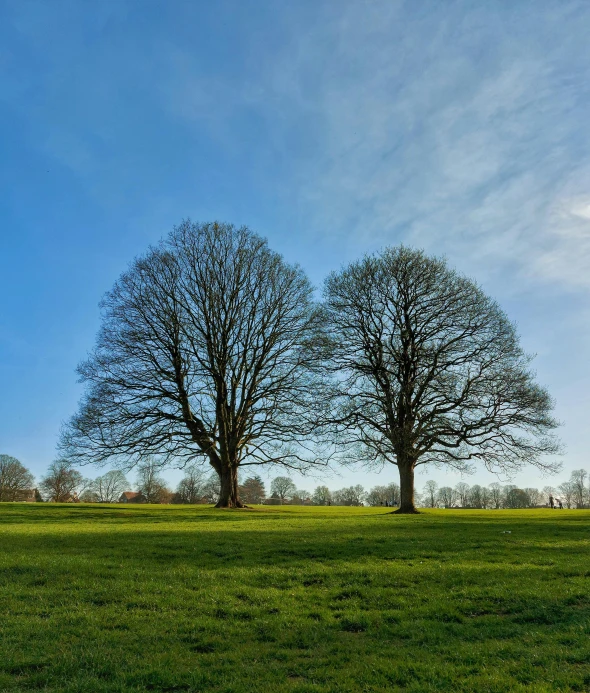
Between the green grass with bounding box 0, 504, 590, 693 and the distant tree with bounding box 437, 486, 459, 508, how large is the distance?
4898 inches

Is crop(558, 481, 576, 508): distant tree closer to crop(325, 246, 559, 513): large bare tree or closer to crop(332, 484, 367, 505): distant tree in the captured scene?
crop(332, 484, 367, 505): distant tree

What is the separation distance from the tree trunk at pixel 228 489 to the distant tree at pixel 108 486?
85.6 m

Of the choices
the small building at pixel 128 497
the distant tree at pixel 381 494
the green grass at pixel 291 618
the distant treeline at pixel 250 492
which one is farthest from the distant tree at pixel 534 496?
the green grass at pixel 291 618

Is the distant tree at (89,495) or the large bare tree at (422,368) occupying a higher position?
the large bare tree at (422,368)

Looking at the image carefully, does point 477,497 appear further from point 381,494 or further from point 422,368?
point 422,368

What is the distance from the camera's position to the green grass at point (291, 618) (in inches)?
219

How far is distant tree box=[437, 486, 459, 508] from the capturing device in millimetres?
128375

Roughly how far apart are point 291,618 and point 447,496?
13288cm

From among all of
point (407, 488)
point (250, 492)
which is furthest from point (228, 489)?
point (250, 492)

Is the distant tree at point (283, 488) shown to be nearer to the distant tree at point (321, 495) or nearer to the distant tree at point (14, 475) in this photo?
the distant tree at point (321, 495)

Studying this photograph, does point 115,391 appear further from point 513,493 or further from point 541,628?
point 513,493

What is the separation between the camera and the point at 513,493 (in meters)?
112

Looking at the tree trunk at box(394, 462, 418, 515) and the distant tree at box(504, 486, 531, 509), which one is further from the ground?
the tree trunk at box(394, 462, 418, 515)

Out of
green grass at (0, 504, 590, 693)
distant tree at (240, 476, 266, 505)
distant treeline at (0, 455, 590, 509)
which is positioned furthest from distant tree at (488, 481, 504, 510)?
green grass at (0, 504, 590, 693)
